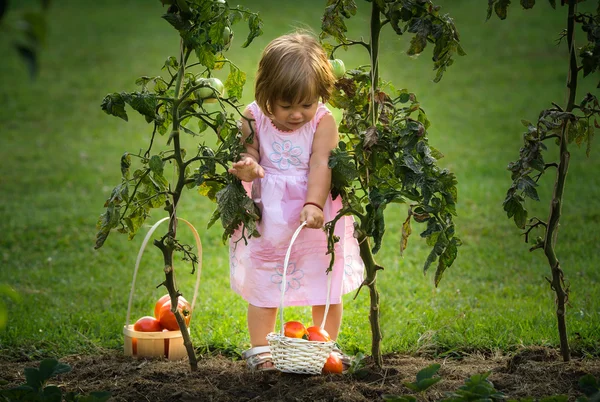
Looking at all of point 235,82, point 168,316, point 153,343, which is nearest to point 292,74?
point 235,82

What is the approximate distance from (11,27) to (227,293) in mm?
3199

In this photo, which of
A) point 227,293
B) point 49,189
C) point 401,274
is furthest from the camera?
point 49,189

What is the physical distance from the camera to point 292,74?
2.91 meters

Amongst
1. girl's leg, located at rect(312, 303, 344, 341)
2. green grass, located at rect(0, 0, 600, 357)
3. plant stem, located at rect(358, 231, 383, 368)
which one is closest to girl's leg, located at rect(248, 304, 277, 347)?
girl's leg, located at rect(312, 303, 344, 341)

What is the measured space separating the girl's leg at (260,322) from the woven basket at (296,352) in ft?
1.40

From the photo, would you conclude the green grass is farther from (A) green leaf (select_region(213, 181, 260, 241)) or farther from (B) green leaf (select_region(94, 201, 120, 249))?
(B) green leaf (select_region(94, 201, 120, 249))

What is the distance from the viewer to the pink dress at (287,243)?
3.12 m

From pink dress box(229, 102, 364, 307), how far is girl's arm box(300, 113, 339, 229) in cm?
4

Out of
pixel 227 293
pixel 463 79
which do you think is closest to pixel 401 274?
pixel 227 293

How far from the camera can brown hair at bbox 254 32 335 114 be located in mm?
2916

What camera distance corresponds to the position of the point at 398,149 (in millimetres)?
2762

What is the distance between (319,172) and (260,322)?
687mm

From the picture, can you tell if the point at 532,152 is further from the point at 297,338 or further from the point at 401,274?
the point at 401,274

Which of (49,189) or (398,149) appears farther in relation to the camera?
(49,189)
